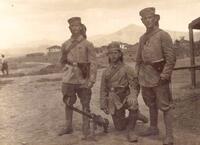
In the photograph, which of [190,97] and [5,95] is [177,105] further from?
[5,95]

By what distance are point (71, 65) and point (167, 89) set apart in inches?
74.3

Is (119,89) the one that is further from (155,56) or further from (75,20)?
(75,20)

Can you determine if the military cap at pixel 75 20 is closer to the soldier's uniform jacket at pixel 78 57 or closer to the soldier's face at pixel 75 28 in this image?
the soldier's face at pixel 75 28

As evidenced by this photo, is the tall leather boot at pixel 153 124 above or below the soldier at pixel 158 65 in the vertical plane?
below

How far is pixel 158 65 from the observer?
296 inches

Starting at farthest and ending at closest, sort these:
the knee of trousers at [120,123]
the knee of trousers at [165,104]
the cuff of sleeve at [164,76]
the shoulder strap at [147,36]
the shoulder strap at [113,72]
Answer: the knee of trousers at [120,123] < the shoulder strap at [113,72] < the shoulder strap at [147,36] < the knee of trousers at [165,104] < the cuff of sleeve at [164,76]

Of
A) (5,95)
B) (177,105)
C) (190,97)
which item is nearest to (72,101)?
(177,105)

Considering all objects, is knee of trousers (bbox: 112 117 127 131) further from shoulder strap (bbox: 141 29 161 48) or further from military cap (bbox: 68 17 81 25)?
military cap (bbox: 68 17 81 25)

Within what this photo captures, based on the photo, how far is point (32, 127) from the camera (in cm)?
955

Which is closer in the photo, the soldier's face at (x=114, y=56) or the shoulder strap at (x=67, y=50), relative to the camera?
the soldier's face at (x=114, y=56)

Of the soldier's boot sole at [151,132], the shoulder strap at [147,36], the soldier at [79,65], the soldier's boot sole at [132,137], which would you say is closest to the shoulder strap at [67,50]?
the soldier at [79,65]

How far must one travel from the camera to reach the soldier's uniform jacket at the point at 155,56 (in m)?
7.35

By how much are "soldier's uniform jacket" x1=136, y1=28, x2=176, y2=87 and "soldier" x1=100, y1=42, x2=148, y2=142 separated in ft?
0.91

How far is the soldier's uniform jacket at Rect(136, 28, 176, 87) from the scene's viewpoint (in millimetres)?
7348
